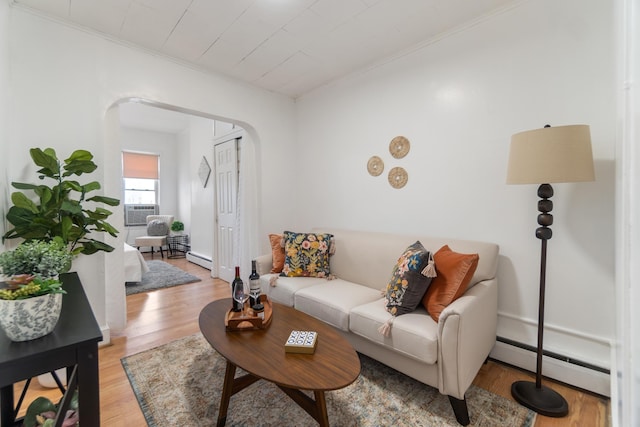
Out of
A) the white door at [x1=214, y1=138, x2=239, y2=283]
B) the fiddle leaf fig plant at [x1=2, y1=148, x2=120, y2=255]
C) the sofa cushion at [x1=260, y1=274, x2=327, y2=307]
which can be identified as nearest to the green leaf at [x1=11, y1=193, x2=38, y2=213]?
the fiddle leaf fig plant at [x1=2, y1=148, x2=120, y2=255]

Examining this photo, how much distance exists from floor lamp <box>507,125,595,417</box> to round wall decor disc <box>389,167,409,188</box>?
1038mm

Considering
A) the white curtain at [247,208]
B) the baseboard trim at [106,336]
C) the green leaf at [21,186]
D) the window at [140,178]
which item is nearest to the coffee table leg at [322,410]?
the baseboard trim at [106,336]

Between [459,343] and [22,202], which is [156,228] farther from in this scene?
[459,343]

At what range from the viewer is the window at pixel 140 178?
657cm

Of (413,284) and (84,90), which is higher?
(84,90)

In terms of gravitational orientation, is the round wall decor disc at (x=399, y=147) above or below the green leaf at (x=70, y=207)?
above

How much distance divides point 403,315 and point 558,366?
1140mm

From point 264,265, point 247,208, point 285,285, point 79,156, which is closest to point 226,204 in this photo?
point 247,208

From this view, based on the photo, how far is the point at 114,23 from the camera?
91.8 inches

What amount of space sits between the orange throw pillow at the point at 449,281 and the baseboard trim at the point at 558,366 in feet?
2.49

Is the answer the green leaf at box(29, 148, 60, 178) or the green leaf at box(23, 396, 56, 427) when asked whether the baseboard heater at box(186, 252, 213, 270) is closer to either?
the green leaf at box(29, 148, 60, 178)

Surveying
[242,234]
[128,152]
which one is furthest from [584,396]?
[128,152]

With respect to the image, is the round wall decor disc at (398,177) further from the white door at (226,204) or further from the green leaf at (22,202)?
the green leaf at (22,202)

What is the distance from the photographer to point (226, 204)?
4.46 metres
